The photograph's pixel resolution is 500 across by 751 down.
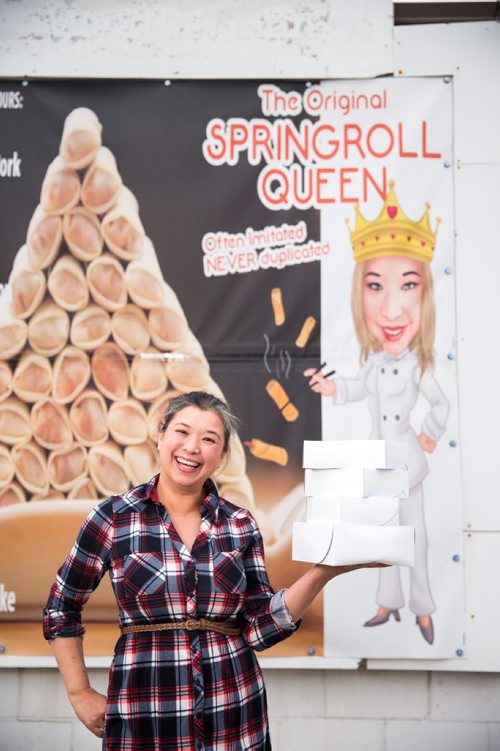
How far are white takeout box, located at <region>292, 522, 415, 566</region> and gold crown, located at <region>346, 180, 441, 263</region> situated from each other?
5.14 ft

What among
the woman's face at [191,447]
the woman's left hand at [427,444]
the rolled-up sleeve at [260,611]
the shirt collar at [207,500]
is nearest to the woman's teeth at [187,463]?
the woman's face at [191,447]

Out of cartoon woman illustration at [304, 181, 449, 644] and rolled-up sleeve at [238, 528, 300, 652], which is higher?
cartoon woman illustration at [304, 181, 449, 644]

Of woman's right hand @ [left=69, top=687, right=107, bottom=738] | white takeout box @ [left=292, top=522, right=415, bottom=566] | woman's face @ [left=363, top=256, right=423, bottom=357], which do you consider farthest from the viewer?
woman's face @ [left=363, top=256, right=423, bottom=357]

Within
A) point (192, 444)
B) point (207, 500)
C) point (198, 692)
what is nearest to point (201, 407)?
point (192, 444)

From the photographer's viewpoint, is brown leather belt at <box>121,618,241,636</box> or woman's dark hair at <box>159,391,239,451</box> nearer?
brown leather belt at <box>121,618,241,636</box>

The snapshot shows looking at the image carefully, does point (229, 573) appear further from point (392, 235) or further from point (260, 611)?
point (392, 235)

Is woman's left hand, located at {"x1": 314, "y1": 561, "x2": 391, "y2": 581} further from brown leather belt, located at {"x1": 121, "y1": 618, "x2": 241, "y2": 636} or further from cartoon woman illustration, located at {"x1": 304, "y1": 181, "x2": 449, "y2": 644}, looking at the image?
cartoon woman illustration, located at {"x1": 304, "y1": 181, "x2": 449, "y2": 644}

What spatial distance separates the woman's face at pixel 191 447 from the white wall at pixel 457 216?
1.41 meters

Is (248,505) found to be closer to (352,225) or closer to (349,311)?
(349,311)

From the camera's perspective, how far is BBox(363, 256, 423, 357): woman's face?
2977 millimetres

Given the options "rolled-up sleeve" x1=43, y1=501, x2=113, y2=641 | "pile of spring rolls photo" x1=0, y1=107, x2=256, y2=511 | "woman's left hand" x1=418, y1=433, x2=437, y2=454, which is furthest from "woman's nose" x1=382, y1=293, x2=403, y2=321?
"rolled-up sleeve" x1=43, y1=501, x2=113, y2=641

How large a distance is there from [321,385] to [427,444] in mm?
447

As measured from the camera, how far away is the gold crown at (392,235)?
3.00 m

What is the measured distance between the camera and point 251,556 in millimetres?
1786
